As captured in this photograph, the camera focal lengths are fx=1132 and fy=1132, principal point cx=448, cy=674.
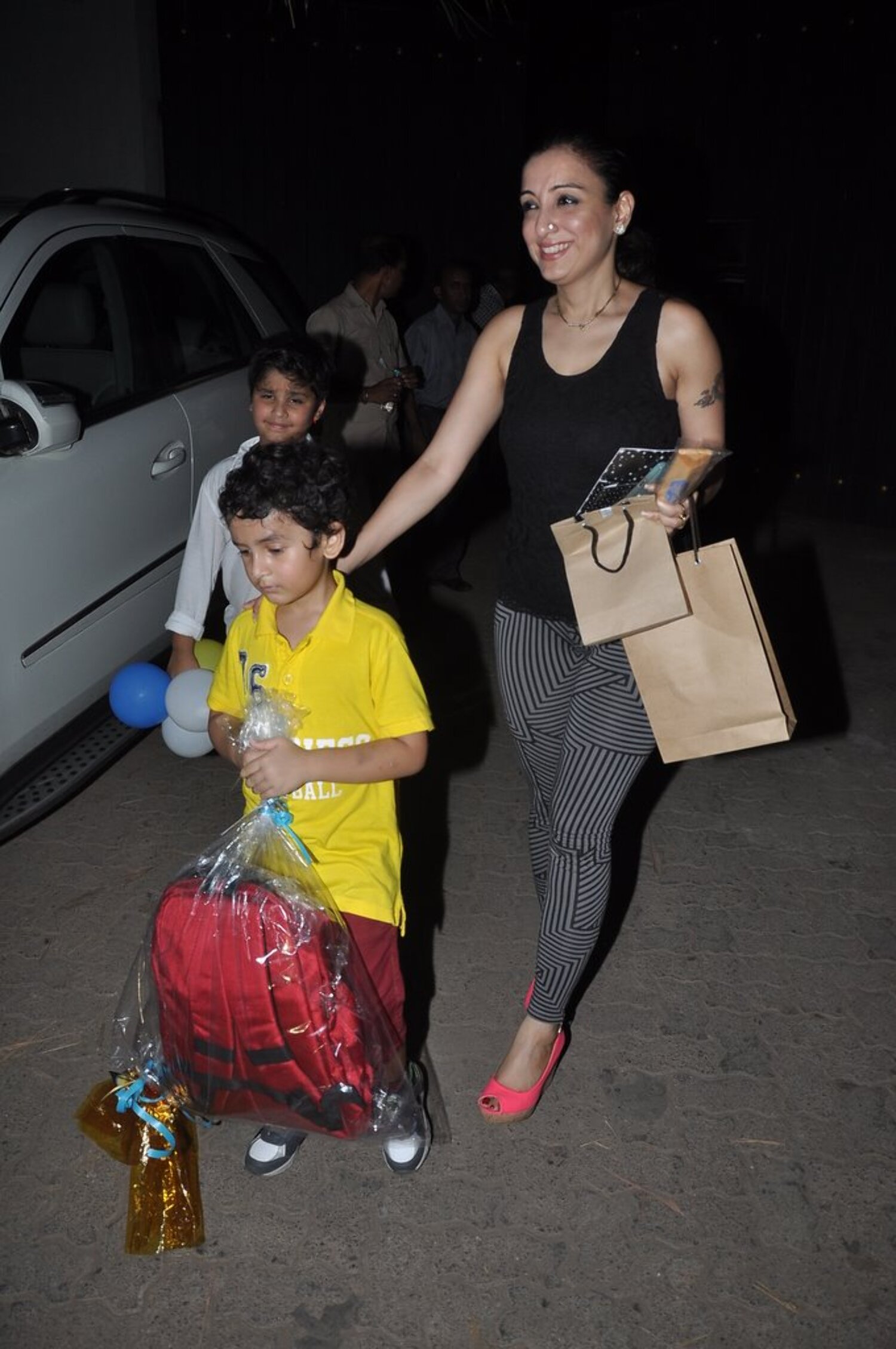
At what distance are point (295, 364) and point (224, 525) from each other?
52 centimetres

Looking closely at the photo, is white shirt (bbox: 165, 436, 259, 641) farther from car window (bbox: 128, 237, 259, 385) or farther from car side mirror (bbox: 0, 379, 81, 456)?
car window (bbox: 128, 237, 259, 385)

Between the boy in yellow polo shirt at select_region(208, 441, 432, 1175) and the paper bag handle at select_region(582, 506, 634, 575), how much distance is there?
450 millimetres

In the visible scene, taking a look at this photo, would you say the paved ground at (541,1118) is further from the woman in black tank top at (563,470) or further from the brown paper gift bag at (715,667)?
the brown paper gift bag at (715,667)

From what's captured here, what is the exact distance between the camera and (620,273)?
3.52 m

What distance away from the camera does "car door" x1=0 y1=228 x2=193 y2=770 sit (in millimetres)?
3477

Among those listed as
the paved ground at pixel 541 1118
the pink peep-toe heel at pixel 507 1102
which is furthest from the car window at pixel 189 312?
the pink peep-toe heel at pixel 507 1102

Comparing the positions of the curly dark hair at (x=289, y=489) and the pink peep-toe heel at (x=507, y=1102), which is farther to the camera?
the pink peep-toe heel at (x=507, y=1102)

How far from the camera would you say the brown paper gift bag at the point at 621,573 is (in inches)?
90.0

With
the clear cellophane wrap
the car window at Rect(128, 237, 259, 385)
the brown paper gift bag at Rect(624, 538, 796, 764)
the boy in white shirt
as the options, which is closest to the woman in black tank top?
the brown paper gift bag at Rect(624, 538, 796, 764)

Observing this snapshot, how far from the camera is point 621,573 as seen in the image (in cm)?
232

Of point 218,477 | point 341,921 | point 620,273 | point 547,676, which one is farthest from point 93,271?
point 341,921

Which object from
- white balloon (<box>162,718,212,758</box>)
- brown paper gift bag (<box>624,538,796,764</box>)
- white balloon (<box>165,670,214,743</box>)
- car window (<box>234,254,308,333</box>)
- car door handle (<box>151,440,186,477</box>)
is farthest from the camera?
car window (<box>234,254,308,333</box>)

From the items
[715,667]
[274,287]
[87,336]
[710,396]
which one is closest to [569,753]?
[715,667]

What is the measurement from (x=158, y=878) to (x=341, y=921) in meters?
1.74
